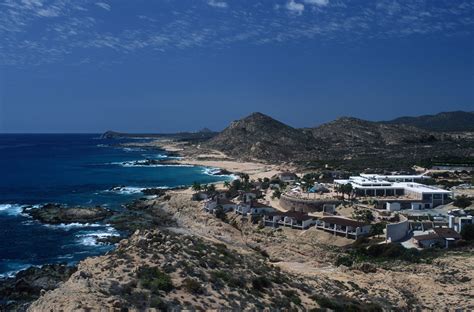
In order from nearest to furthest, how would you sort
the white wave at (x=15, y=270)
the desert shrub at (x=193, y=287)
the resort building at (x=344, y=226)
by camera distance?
the desert shrub at (x=193, y=287) → the white wave at (x=15, y=270) → the resort building at (x=344, y=226)

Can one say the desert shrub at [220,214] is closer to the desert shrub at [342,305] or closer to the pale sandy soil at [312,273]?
the pale sandy soil at [312,273]

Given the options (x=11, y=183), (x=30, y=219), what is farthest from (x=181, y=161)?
(x=30, y=219)

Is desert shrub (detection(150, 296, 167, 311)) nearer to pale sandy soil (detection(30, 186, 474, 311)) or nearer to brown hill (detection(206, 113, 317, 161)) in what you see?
pale sandy soil (detection(30, 186, 474, 311))

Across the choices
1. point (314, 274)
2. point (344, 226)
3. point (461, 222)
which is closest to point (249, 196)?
point (344, 226)

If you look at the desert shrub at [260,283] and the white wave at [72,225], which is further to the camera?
the white wave at [72,225]

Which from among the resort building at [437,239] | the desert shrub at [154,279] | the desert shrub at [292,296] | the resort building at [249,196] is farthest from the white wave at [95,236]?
the resort building at [437,239]

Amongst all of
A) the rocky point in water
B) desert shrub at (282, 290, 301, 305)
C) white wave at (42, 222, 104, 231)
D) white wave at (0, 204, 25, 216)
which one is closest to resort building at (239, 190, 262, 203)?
the rocky point in water

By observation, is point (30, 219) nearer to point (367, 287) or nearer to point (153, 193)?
point (153, 193)
